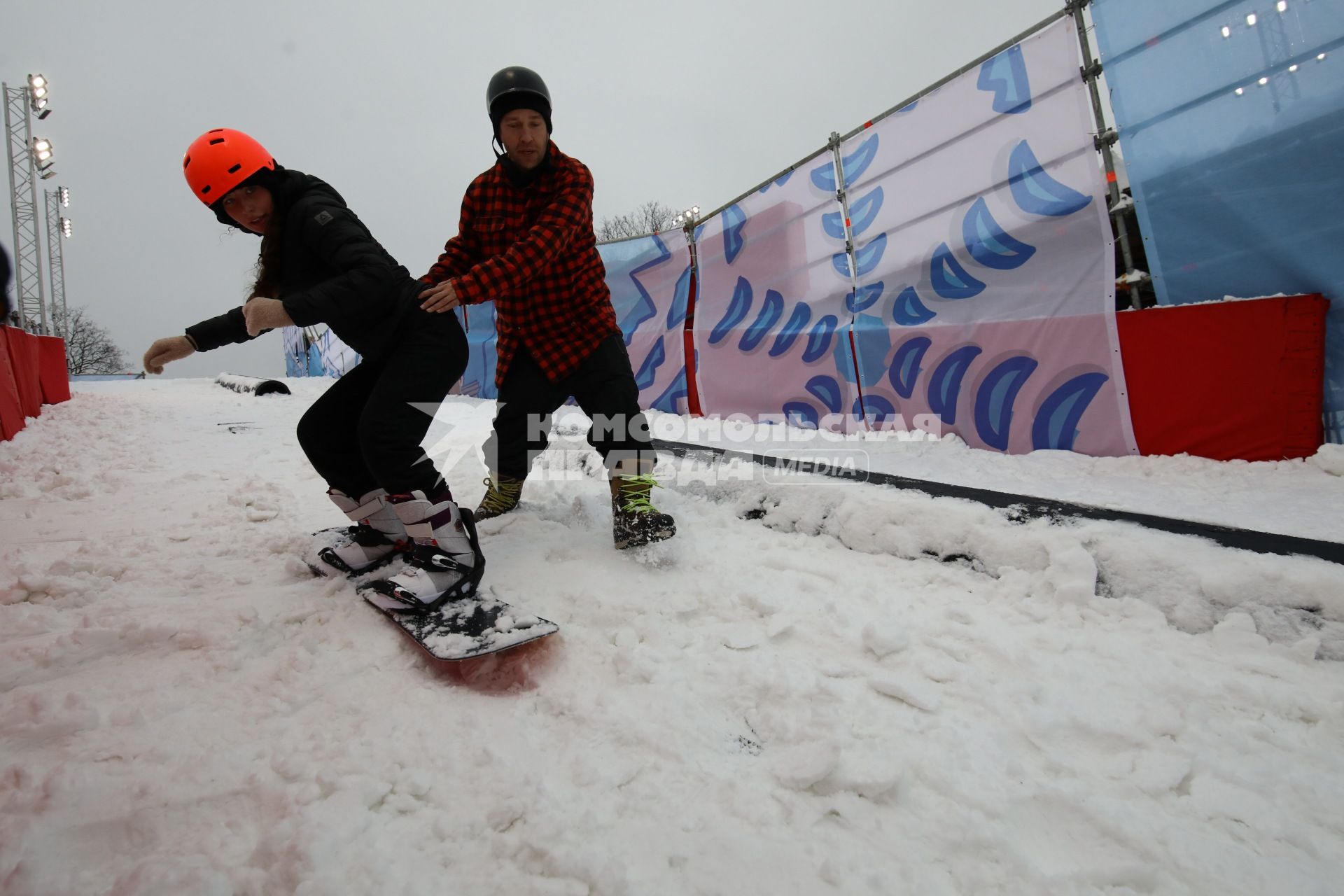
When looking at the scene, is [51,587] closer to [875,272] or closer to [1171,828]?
[1171,828]

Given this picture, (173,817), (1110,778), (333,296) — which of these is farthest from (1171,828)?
(333,296)

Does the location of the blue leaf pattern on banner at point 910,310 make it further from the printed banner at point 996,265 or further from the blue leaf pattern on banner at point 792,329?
the blue leaf pattern on banner at point 792,329

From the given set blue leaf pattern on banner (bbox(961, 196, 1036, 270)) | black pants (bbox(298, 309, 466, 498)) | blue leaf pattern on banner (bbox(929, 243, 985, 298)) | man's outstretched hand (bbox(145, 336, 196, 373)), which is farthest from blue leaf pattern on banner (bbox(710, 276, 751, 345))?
man's outstretched hand (bbox(145, 336, 196, 373))

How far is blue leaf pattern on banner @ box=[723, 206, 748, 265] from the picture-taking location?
5699 millimetres

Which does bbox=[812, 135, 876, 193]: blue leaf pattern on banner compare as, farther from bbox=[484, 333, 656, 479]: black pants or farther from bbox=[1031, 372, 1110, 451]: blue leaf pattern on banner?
bbox=[484, 333, 656, 479]: black pants

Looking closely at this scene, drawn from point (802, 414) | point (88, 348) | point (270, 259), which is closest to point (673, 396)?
point (802, 414)

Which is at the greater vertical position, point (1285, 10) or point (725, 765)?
point (1285, 10)

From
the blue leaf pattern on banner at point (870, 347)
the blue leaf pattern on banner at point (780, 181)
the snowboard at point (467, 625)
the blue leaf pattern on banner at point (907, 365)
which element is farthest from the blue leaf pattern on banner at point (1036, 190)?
the snowboard at point (467, 625)

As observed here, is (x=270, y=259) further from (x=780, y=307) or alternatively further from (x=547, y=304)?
(x=780, y=307)

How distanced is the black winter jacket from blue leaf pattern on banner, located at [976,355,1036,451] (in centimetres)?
325

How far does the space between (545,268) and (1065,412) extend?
296 centimetres

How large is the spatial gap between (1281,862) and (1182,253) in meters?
2.94

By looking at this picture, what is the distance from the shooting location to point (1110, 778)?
1.18 metres

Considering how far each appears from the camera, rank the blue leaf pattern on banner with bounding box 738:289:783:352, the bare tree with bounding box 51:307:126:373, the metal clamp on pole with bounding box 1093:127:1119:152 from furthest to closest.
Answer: the bare tree with bounding box 51:307:126:373 < the blue leaf pattern on banner with bounding box 738:289:783:352 < the metal clamp on pole with bounding box 1093:127:1119:152
